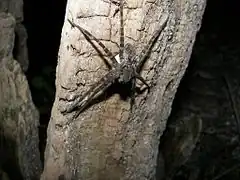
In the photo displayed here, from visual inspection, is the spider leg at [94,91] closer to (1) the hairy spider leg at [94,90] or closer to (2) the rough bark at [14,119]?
(1) the hairy spider leg at [94,90]

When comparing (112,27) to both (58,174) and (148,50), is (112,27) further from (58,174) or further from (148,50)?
(58,174)

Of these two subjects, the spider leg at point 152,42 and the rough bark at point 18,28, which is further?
the rough bark at point 18,28

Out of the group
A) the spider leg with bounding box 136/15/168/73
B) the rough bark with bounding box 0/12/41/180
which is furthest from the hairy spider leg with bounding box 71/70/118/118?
the rough bark with bounding box 0/12/41/180

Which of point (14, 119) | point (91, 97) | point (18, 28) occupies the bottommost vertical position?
point (14, 119)

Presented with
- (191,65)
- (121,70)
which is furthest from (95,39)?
(191,65)

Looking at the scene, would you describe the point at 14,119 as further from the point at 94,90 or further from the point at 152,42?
the point at 152,42

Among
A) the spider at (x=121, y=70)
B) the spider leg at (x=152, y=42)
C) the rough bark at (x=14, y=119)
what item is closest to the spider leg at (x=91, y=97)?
the spider at (x=121, y=70)
